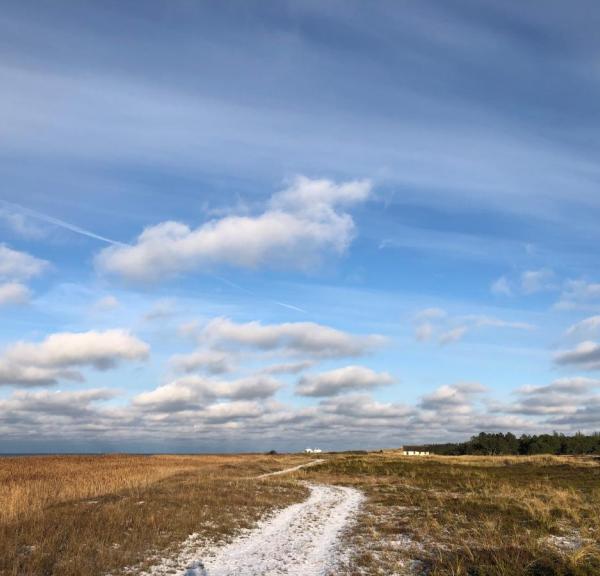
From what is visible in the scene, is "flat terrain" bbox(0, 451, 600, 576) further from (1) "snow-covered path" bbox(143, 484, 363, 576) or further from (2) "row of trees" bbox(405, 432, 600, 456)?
(2) "row of trees" bbox(405, 432, 600, 456)

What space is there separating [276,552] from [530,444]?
135 metres

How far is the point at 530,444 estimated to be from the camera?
440 ft

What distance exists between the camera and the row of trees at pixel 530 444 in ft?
420

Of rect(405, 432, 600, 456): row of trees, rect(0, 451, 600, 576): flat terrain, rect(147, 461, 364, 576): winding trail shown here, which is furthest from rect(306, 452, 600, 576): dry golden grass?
rect(405, 432, 600, 456): row of trees

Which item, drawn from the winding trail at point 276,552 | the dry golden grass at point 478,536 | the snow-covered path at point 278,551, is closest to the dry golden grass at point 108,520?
the winding trail at point 276,552

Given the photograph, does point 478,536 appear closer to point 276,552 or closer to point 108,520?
point 276,552

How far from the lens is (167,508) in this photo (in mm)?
22250

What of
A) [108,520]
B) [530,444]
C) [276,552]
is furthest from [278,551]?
[530,444]

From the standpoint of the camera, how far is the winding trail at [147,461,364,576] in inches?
564

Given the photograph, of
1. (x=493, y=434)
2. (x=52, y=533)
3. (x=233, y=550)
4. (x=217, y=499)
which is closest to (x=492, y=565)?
(x=233, y=550)

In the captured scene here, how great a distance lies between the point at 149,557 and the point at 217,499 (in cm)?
1181

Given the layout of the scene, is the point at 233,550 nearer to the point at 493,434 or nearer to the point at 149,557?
the point at 149,557

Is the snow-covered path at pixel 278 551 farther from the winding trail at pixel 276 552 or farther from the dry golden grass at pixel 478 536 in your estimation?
the dry golden grass at pixel 478 536

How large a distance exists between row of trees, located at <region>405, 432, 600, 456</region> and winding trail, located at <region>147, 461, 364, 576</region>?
123291 millimetres
